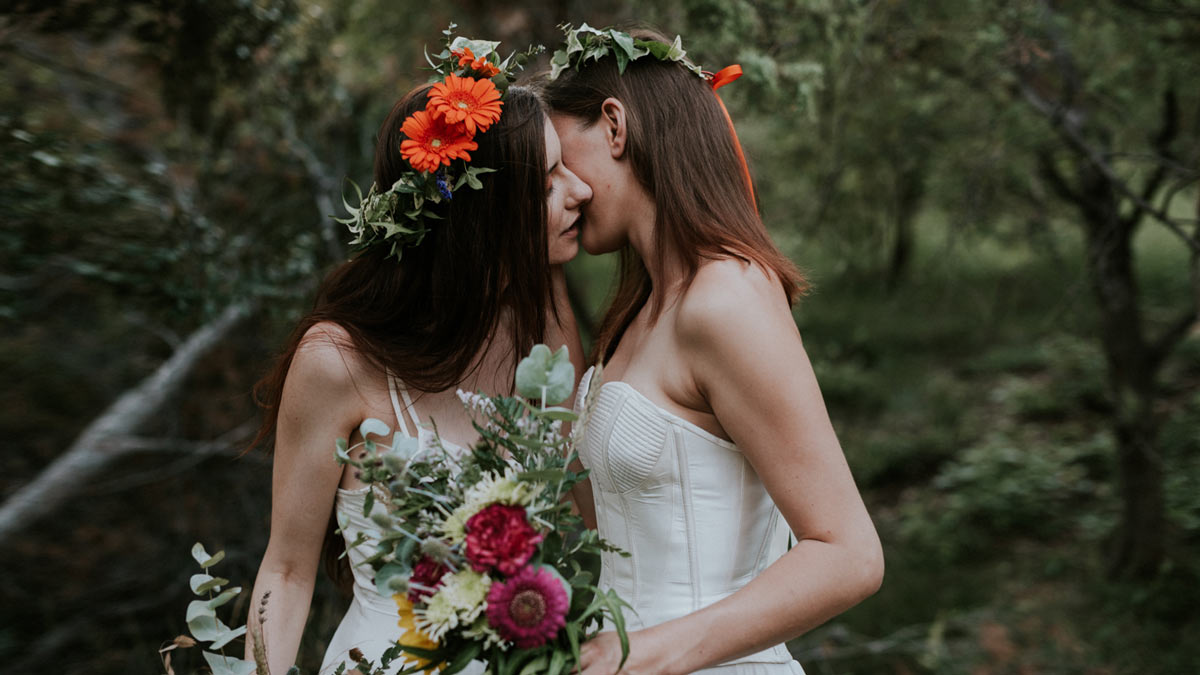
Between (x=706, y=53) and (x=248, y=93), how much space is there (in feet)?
7.21

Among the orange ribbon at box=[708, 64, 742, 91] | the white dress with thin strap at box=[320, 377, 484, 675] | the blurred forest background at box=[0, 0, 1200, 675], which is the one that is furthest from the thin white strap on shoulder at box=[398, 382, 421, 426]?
the blurred forest background at box=[0, 0, 1200, 675]

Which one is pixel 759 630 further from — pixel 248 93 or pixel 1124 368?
pixel 1124 368

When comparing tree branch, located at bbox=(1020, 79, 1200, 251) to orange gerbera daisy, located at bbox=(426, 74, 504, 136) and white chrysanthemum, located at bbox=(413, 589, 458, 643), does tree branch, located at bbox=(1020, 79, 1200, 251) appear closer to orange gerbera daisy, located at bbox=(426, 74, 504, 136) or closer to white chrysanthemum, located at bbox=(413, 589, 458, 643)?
orange gerbera daisy, located at bbox=(426, 74, 504, 136)

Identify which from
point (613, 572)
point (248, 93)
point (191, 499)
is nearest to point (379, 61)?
point (248, 93)

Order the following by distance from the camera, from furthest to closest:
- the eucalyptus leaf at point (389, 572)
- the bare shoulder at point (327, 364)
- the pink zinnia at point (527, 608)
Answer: the bare shoulder at point (327, 364)
the eucalyptus leaf at point (389, 572)
the pink zinnia at point (527, 608)

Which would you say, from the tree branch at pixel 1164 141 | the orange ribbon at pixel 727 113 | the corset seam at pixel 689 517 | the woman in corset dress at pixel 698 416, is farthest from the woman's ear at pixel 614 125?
the tree branch at pixel 1164 141

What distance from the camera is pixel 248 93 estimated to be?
161 inches

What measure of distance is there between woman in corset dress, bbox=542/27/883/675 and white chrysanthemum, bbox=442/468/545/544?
20cm

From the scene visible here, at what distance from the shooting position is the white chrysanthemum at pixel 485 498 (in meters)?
1.36

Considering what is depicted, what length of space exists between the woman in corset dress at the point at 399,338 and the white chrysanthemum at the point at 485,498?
62cm

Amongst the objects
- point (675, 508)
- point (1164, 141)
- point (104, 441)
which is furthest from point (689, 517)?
point (1164, 141)

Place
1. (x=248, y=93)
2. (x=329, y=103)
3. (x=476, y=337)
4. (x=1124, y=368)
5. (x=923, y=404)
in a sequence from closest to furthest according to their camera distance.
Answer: (x=476, y=337) → (x=248, y=93) → (x=329, y=103) → (x=1124, y=368) → (x=923, y=404)

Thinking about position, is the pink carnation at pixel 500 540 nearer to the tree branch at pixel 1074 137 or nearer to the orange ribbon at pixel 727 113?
the orange ribbon at pixel 727 113

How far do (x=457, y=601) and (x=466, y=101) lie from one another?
3.55 feet
